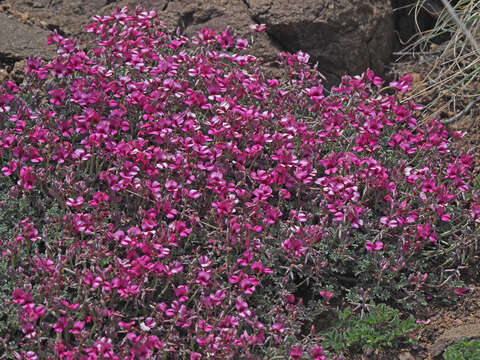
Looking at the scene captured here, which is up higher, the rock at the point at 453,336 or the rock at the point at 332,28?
the rock at the point at 332,28

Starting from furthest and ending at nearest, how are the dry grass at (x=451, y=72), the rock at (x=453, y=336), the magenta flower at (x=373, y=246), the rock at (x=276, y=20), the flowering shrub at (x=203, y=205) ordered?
the rock at (x=276, y=20)
the dry grass at (x=451, y=72)
the magenta flower at (x=373, y=246)
the rock at (x=453, y=336)
the flowering shrub at (x=203, y=205)

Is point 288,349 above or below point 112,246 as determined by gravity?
below

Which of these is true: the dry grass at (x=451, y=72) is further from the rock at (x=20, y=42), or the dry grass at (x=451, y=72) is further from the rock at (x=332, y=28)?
the rock at (x=20, y=42)

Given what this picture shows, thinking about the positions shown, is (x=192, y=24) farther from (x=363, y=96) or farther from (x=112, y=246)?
(x=112, y=246)

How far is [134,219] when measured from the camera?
11.9 feet

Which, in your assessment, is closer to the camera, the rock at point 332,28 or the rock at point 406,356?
the rock at point 406,356

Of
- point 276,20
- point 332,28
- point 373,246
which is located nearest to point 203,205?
point 373,246

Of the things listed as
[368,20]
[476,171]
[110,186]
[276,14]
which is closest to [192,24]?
[276,14]

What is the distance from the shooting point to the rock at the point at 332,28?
5.11 m

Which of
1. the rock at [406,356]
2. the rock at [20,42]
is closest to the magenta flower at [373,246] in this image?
the rock at [406,356]

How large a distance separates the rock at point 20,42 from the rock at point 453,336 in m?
3.14

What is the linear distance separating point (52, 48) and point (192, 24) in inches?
41.4

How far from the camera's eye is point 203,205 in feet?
12.3

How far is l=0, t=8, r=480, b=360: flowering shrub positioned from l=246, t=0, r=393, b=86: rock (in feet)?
2.18
